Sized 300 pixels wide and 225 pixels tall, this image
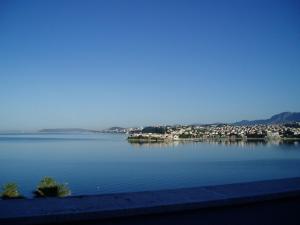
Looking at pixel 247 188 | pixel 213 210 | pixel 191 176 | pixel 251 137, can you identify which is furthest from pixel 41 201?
pixel 251 137

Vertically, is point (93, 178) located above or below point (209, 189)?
below

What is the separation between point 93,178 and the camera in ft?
128

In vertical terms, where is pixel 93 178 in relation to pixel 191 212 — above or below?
below

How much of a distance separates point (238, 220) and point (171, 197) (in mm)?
364

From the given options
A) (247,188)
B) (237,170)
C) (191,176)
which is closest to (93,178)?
(191,176)

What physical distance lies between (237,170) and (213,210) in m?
42.4

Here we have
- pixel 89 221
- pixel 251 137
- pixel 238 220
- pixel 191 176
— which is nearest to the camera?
pixel 89 221

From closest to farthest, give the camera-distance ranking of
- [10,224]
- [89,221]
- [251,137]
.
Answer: [10,224], [89,221], [251,137]

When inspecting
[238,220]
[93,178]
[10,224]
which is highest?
[10,224]

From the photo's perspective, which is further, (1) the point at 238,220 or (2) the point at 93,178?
(2) the point at 93,178

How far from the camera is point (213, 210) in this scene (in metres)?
1.69

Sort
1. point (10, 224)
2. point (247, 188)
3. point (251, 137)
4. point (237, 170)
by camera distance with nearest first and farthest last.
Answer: point (10, 224)
point (247, 188)
point (237, 170)
point (251, 137)

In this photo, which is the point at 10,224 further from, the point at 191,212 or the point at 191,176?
the point at 191,176

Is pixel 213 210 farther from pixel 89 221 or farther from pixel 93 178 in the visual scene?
pixel 93 178
